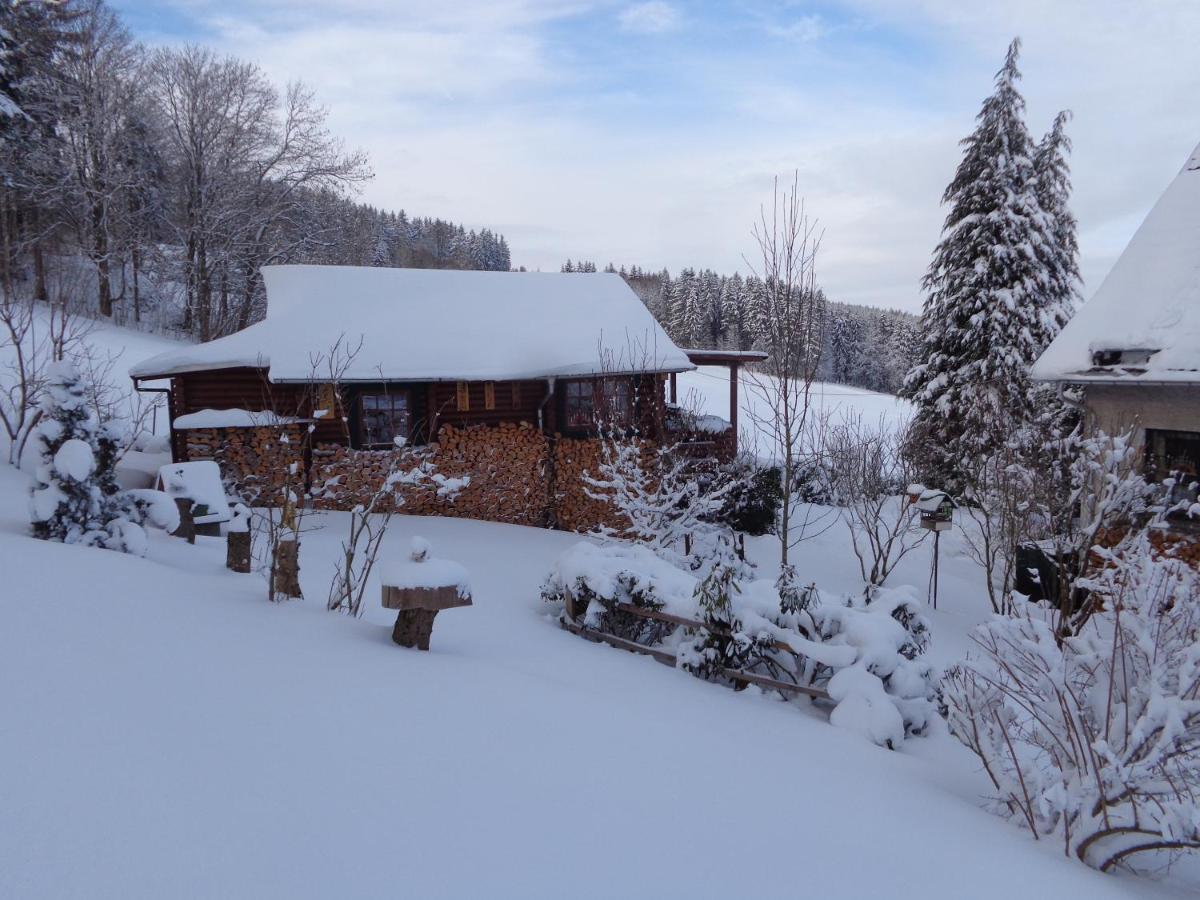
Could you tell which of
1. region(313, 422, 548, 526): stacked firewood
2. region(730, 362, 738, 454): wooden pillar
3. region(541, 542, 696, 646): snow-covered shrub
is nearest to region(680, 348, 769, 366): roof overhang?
region(730, 362, 738, 454): wooden pillar

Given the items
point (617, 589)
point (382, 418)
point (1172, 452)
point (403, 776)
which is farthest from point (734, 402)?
point (403, 776)

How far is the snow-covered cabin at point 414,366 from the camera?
12492mm

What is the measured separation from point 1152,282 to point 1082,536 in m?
3.69

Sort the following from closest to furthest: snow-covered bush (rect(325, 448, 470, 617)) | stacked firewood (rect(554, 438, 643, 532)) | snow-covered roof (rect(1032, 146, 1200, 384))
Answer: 1. snow-covered bush (rect(325, 448, 470, 617))
2. snow-covered roof (rect(1032, 146, 1200, 384))
3. stacked firewood (rect(554, 438, 643, 532))

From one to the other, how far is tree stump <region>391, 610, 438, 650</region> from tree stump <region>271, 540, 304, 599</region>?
3.98 ft

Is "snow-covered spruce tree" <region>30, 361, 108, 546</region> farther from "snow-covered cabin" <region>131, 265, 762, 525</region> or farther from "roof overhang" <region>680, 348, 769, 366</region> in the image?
"roof overhang" <region>680, 348, 769, 366</region>

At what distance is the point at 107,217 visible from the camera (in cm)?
2620

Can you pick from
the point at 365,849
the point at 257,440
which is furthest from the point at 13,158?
the point at 365,849

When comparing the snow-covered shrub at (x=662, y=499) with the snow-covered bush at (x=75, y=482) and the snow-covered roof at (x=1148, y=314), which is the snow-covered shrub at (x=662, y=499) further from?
the snow-covered bush at (x=75, y=482)

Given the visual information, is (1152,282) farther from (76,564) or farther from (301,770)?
(76,564)

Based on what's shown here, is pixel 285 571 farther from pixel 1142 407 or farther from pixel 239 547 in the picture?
pixel 1142 407

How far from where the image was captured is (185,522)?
875 centimetres

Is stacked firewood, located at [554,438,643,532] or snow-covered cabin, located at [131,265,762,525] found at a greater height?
snow-covered cabin, located at [131,265,762,525]

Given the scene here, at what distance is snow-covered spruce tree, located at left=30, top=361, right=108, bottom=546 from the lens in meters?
6.35
